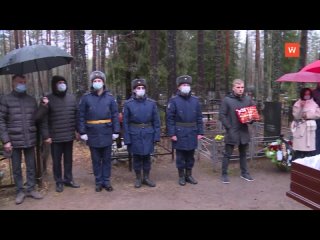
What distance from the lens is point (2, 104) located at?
5426mm

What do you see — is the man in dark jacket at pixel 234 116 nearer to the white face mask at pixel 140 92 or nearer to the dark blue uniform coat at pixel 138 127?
the dark blue uniform coat at pixel 138 127

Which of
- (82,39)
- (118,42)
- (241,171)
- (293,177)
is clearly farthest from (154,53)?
(293,177)

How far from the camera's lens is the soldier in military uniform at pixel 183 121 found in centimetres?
648

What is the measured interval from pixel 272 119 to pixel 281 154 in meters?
1.79

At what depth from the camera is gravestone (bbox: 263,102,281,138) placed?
870 cm

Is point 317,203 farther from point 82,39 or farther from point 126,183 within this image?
point 82,39

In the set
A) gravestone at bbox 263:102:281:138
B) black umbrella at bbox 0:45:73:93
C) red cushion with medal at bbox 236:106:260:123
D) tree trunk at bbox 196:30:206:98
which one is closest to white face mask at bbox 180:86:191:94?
red cushion with medal at bbox 236:106:260:123

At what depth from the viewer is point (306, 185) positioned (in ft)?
11.5

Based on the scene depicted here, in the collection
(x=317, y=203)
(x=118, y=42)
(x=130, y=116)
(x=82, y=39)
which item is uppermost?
(x=118, y=42)

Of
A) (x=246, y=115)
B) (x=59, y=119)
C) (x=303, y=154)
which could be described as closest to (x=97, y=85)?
(x=59, y=119)

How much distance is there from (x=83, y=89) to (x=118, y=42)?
9979 mm

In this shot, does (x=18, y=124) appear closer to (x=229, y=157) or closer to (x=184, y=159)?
(x=184, y=159)

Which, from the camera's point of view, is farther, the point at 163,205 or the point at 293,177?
the point at 163,205

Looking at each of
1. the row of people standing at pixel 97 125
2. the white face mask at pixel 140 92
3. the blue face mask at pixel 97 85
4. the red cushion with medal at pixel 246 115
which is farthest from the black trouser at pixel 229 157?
the blue face mask at pixel 97 85
